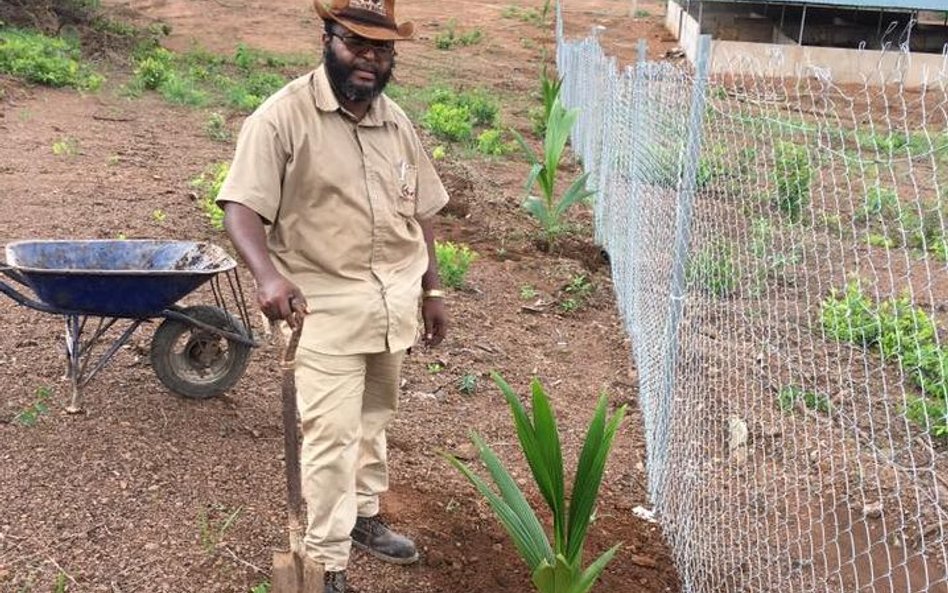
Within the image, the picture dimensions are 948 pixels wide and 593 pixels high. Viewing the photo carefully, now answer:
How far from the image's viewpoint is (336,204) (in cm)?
306

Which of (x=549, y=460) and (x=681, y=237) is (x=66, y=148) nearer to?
(x=681, y=237)

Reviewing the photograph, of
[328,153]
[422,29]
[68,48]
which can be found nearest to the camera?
[328,153]

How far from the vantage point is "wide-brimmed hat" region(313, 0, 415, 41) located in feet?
9.71

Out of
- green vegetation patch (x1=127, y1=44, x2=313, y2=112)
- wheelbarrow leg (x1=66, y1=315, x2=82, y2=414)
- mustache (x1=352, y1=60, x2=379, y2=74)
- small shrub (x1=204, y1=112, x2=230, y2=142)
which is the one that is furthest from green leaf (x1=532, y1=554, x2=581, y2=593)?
green vegetation patch (x1=127, y1=44, x2=313, y2=112)

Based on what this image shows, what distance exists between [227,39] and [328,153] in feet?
61.9

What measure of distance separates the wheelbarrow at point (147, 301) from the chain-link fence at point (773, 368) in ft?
6.12

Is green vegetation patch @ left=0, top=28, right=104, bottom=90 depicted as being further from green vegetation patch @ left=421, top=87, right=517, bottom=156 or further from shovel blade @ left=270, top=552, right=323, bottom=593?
shovel blade @ left=270, top=552, right=323, bottom=593

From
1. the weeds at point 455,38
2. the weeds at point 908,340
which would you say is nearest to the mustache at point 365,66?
the weeds at point 908,340

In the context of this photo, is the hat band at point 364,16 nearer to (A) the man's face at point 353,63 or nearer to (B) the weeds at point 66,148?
(A) the man's face at point 353,63

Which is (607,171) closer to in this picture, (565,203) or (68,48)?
(565,203)

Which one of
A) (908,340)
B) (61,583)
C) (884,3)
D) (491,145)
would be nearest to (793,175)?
(908,340)

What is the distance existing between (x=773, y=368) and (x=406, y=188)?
3202 millimetres

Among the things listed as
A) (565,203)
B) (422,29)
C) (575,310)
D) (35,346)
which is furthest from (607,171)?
(422,29)

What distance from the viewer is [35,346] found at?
16.4ft
